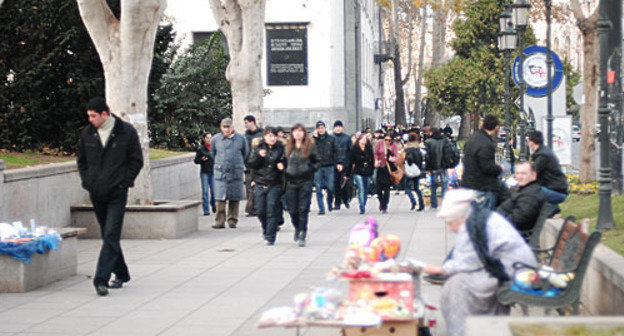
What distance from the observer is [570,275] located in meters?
7.38

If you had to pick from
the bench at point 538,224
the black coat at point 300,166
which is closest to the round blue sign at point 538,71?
the black coat at point 300,166

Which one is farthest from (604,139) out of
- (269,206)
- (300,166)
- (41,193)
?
(41,193)

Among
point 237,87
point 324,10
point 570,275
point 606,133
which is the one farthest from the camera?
point 324,10

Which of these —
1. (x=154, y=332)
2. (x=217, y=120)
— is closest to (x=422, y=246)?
(x=154, y=332)

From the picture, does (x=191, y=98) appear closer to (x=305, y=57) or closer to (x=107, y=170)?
(x=305, y=57)

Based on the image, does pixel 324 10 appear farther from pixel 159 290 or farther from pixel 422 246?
pixel 159 290

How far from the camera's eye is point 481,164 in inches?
506

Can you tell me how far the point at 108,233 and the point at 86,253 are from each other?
4041 millimetres

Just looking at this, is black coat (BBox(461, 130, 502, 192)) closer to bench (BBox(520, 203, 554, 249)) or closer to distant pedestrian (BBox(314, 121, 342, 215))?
bench (BBox(520, 203, 554, 249))

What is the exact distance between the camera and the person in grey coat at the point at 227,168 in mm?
17688

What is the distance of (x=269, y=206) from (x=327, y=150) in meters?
6.73

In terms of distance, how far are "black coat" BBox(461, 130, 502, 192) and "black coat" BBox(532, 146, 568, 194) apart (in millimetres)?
499

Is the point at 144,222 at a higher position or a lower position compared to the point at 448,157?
lower

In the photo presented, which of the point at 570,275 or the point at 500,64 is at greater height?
the point at 500,64
